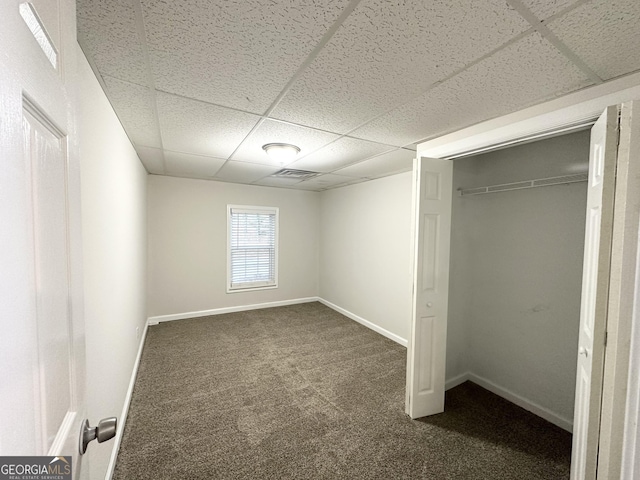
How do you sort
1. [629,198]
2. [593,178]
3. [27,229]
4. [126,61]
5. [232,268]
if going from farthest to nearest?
[232,268]
[593,178]
[126,61]
[629,198]
[27,229]

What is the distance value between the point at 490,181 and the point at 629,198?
1.67 metres

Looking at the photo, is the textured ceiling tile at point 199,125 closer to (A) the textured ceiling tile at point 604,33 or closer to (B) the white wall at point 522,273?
(A) the textured ceiling tile at point 604,33

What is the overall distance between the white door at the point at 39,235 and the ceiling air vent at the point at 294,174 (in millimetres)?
3033

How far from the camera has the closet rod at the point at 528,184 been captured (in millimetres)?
2088

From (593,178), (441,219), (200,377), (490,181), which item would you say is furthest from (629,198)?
(200,377)

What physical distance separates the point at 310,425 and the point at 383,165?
279cm

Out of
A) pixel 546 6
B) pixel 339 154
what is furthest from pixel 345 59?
pixel 339 154

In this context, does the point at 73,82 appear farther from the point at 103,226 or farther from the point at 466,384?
the point at 466,384

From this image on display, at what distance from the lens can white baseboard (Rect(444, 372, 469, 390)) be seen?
109 inches

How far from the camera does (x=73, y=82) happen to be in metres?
0.68

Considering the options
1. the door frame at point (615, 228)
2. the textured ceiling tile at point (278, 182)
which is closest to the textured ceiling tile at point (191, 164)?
the textured ceiling tile at point (278, 182)

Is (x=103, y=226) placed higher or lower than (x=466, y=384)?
higher

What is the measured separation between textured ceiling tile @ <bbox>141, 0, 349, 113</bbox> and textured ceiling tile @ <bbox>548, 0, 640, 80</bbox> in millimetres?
845

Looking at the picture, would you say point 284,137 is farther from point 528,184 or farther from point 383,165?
point 528,184
